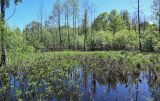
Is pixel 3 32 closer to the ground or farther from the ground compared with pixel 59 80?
farther from the ground

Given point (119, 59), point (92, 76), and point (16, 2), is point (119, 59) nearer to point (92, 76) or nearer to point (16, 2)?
point (92, 76)

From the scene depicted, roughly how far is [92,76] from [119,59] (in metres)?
8.38

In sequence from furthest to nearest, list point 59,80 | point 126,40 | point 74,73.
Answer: point 126,40 → point 74,73 → point 59,80

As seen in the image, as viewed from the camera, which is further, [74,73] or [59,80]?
[74,73]

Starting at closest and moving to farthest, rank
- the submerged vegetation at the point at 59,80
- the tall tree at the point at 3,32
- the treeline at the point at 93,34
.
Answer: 1. the submerged vegetation at the point at 59,80
2. the tall tree at the point at 3,32
3. the treeline at the point at 93,34

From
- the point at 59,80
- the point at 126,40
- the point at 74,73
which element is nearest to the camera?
the point at 59,80

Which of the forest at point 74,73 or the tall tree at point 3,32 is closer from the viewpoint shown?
the forest at point 74,73

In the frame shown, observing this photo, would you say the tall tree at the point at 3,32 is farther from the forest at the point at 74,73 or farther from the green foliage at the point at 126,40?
the green foliage at the point at 126,40

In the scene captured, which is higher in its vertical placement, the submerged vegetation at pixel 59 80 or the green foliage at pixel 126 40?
the green foliage at pixel 126 40

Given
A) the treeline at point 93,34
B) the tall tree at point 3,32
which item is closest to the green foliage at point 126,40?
the treeline at point 93,34

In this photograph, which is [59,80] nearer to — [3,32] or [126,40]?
[3,32]

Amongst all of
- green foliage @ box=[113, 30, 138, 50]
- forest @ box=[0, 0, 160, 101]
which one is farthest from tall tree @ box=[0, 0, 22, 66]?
green foliage @ box=[113, 30, 138, 50]

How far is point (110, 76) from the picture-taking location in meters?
18.3

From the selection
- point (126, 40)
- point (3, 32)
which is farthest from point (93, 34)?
point (3, 32)
